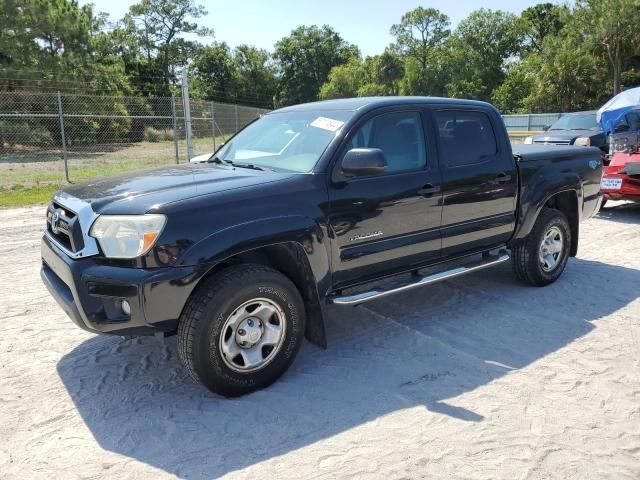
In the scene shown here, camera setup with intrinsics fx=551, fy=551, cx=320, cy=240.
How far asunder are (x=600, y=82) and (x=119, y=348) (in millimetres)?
43426

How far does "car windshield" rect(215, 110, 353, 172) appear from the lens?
395 centimetres

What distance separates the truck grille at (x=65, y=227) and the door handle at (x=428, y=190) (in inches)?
95.4

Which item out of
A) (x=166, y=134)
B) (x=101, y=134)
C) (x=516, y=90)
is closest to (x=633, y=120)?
(x=166, y=134)

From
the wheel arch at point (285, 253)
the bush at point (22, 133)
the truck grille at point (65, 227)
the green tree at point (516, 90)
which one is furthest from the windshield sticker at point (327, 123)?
the green tree at point (516, 90)

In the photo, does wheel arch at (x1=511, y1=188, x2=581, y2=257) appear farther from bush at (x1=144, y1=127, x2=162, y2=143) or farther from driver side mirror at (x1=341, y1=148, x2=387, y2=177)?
bush at (x1=144, y1=127, x2=162, y2=143)

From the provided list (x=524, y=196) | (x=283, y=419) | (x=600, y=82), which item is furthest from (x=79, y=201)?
(x=600, y=82)

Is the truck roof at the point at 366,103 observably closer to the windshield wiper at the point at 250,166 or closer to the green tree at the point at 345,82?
the windshield wiper at the point at 250,166

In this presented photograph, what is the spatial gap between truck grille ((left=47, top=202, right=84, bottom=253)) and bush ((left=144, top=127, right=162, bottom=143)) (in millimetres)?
17429

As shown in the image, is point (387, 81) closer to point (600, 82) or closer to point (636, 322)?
point (600, 82)

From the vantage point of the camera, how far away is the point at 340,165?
378 centimetres

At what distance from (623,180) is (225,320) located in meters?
7.81

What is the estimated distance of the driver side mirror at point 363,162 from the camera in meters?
3.63

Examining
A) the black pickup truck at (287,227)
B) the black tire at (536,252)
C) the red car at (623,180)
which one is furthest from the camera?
the red car at (623,180)

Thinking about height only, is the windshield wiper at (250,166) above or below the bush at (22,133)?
below
